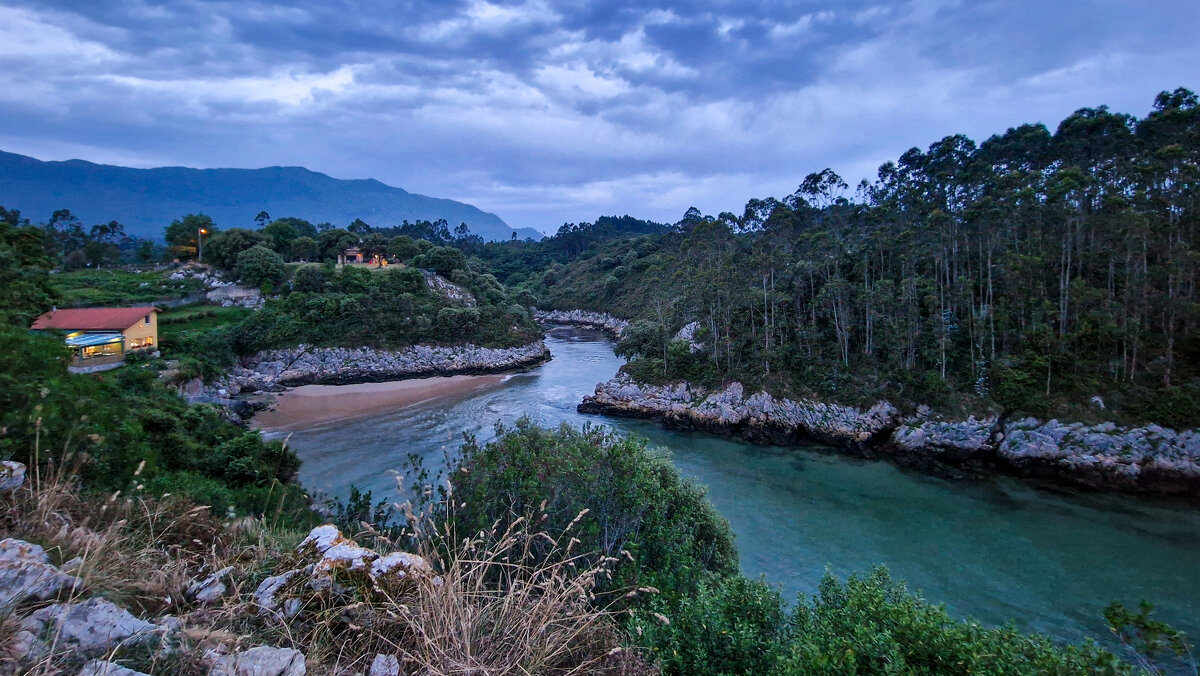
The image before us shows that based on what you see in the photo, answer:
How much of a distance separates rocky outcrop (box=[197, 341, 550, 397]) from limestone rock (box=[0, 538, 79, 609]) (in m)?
31.1

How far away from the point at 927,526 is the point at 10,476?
729 inches

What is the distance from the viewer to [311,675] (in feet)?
7.54

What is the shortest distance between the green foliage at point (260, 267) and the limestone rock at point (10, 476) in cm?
4443

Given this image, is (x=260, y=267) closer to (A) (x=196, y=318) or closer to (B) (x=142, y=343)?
(A) (x=196, y=318)

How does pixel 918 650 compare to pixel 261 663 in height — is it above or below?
below

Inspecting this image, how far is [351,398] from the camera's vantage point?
29.1 metres

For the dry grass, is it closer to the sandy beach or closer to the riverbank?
the riverbank

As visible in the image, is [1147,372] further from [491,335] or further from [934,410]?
[491,335]

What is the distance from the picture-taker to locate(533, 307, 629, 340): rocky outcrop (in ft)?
198

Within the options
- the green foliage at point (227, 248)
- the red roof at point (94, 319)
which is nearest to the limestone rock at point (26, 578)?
the red roof at point (94, 319)

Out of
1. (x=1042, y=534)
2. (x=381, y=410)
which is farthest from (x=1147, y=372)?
(x=381, y=410)

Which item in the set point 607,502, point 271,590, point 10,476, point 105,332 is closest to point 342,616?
point 271,590

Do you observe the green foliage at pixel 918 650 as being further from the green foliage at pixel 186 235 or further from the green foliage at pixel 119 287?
the green foliage at pixel 186 235

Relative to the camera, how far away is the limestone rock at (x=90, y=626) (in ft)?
6.92
